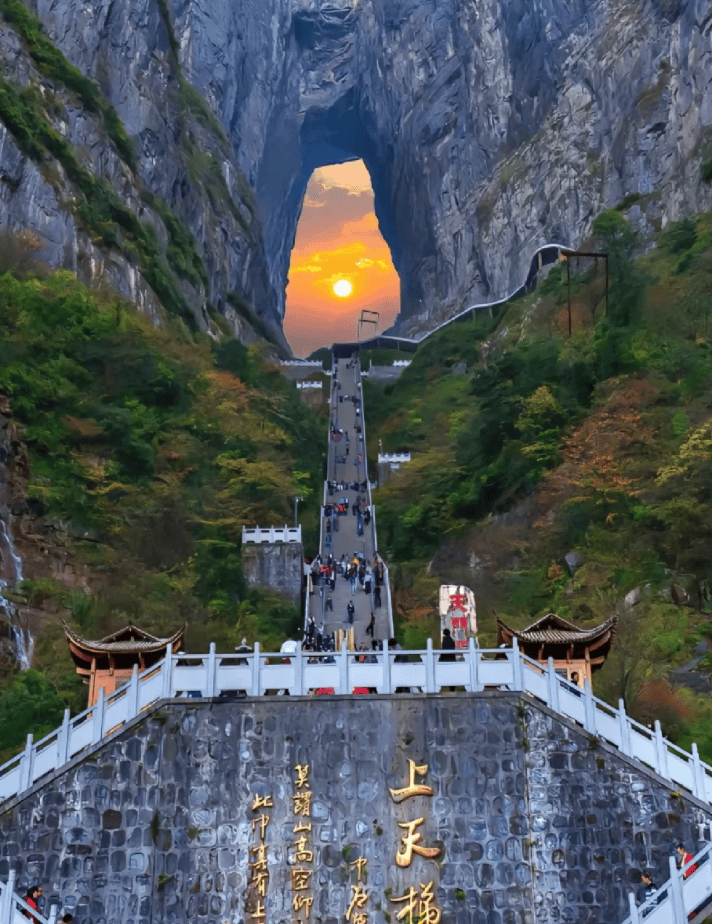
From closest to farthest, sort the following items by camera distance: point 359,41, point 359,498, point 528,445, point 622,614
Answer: point 622,614
point 528,445
point 359,498
point 359,41

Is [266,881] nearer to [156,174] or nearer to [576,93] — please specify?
[156,174]

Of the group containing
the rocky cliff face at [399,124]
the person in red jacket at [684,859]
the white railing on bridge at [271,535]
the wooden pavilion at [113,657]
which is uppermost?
the rocky cliff face at [399,124]

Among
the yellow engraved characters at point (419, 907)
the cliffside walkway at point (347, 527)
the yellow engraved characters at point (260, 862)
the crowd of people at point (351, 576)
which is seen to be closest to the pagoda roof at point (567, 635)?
the yellow engraved characters at point (419, 907)

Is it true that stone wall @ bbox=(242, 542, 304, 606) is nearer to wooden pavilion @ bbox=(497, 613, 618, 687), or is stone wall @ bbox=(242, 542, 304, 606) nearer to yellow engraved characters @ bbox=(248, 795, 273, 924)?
wooden pavilion @ bbox=(497, 613, 618, 687)

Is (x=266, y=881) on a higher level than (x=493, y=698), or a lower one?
lower

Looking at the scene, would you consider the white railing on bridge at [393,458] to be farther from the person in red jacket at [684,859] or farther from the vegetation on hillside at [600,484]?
the person in red jacket at [684,859]

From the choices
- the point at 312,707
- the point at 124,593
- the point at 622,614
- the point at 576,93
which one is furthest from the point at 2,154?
the point at 576,93
